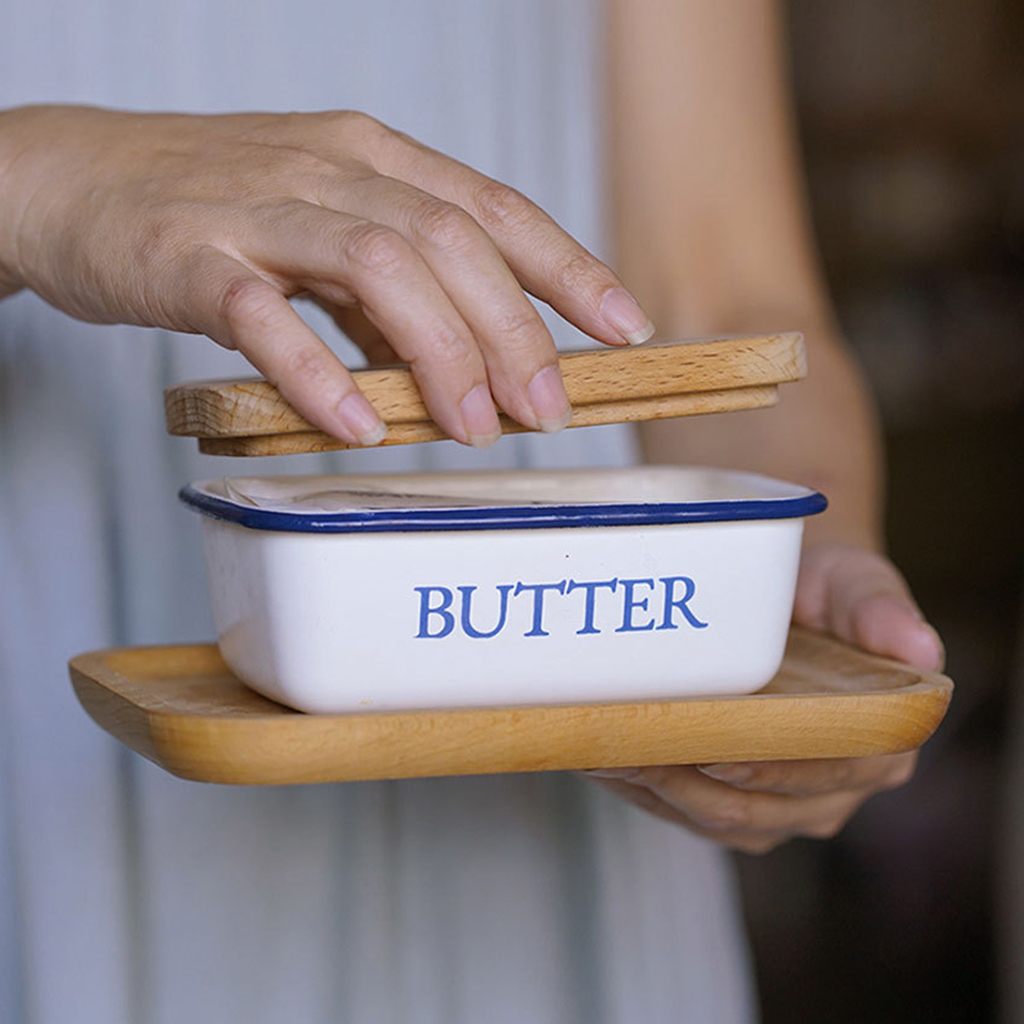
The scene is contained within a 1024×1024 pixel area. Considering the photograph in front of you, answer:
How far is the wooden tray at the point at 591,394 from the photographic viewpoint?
0.50 meters

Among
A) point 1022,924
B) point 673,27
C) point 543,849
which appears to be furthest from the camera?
point 1022,924

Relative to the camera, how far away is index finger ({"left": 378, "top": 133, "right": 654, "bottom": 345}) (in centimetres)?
52

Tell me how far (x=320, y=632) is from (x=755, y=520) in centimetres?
17

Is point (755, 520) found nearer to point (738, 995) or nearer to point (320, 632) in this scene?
point (320, 632)

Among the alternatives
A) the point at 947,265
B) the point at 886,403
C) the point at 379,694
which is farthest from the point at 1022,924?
the point at 379,694

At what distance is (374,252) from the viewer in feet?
1.59

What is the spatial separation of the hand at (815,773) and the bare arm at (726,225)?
135 millimetres

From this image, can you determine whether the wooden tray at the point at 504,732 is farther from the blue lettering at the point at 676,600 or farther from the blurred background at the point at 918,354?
the blurred background at the point at 918,354

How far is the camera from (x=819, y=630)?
684 mm

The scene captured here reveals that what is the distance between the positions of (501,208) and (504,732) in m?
0.20

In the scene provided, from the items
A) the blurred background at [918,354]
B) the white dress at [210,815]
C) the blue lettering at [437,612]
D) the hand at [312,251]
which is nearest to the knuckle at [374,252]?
the hand at [312,251]

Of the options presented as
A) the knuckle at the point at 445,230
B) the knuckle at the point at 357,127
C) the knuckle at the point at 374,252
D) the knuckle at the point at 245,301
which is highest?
the knuckle at the point at 357,127

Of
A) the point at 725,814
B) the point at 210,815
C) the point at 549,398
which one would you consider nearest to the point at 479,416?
the point at 549,398

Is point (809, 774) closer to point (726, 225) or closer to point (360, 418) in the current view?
point (360, 418)
